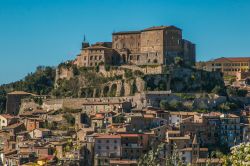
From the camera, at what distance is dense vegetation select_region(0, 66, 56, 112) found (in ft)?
254

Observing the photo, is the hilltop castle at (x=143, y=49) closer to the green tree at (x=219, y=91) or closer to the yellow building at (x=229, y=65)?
the green tree at (x=219, y=91)

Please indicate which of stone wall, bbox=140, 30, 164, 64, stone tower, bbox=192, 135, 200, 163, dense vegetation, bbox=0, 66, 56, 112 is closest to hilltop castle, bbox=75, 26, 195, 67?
stone wall, bbox=140, 30, 164, 64

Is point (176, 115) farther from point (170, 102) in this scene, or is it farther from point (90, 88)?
point (90, 88)

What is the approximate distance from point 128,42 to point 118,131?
22781 mm

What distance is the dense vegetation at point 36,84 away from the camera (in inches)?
3054

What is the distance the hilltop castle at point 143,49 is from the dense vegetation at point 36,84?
16.9 feet

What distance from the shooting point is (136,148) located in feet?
165

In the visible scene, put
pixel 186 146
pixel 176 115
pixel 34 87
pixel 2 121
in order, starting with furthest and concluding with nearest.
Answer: pixel 34 87 < pixel 2 121 < pixel 176 115 < pixel 186 146

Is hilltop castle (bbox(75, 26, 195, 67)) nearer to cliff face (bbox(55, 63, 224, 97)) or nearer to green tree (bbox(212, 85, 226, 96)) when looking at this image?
cliff face (bbox(55, 63, 224, 97))

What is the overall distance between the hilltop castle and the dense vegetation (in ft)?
16.9

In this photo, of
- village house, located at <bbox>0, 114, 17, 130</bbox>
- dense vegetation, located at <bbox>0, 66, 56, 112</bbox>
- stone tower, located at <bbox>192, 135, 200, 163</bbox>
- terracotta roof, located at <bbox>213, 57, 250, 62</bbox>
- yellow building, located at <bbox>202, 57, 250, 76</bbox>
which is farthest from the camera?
terracotta roof, located at <bbox>213, 57, 250, 62</bbox>

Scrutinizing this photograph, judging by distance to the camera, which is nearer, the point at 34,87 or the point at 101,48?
the point at 101,48

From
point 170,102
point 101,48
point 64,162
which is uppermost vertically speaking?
point 101,48

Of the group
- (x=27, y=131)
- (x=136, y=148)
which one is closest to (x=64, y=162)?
(x=136, y=148)
